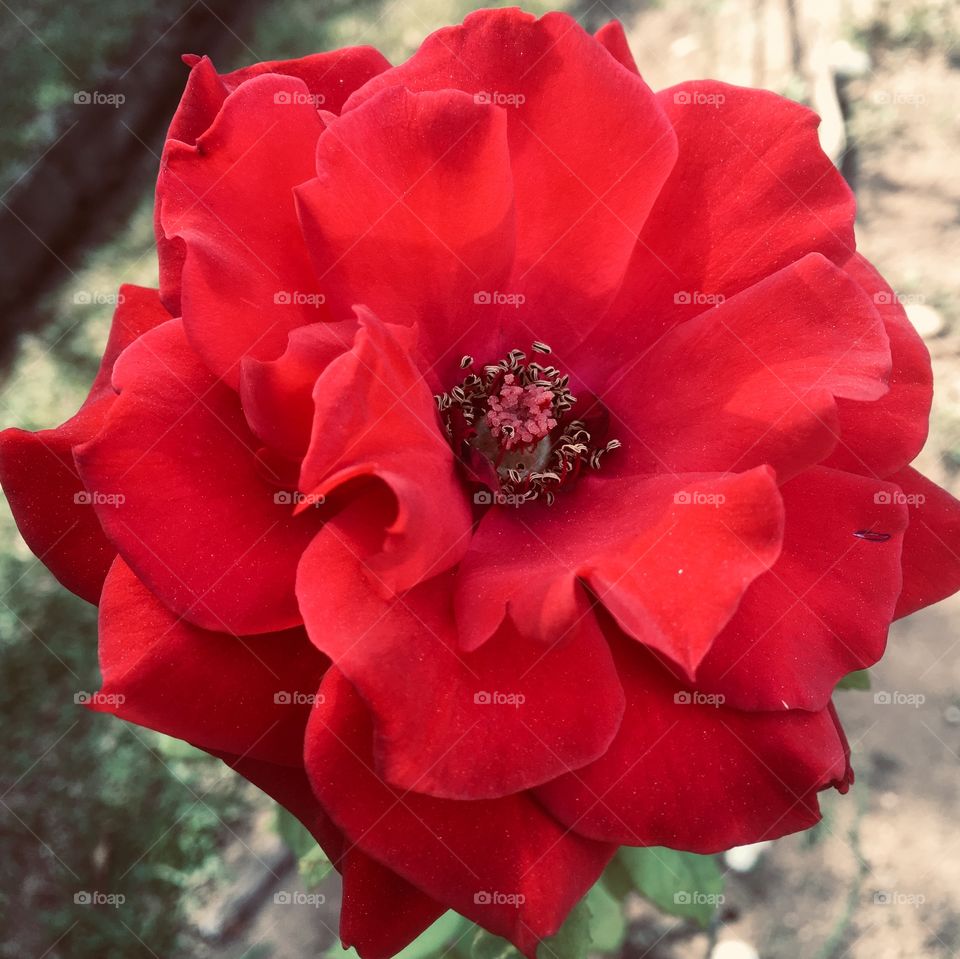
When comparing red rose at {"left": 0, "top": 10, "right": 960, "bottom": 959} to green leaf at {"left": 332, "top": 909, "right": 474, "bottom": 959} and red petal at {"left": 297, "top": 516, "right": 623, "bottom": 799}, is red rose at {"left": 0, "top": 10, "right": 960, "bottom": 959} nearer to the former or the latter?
red petal at {"left": 297, "top": 516, "right": 623, "bottom": 799}

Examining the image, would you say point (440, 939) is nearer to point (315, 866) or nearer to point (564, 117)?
point (315, 866)

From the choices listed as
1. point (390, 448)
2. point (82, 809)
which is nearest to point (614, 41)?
point (390, 448)

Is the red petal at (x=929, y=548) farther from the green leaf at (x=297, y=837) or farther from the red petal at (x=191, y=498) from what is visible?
the green leaf at (x=297, y=837)

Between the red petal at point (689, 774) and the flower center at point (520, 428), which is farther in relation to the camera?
the flower center at point (520, 428)

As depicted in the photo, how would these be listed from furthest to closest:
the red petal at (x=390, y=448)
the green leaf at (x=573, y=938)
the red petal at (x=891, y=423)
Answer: the green leaf at (x=573, y=938)
the red petal at (x=891, y=423)
the red petal at (x=390, y=448)

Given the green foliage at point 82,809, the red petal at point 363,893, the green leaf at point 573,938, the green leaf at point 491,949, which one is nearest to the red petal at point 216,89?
the red petal at point 363,893

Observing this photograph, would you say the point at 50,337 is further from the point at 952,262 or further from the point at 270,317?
the point at 952,262

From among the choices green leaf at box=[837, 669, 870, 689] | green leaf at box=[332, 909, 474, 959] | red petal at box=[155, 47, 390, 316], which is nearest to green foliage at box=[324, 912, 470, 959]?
green leaf at box=[332, 909, 474, 959]

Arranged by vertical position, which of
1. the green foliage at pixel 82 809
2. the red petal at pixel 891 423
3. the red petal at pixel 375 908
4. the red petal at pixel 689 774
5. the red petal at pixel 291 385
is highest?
the red petal at pixel 291 385
